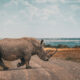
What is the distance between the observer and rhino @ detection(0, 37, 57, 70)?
15.8 metres

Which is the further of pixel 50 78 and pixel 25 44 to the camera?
pixel 25 44

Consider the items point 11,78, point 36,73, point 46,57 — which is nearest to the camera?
point 11,78

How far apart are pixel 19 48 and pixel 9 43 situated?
1.92 feet

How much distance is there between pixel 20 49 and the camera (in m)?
16.0

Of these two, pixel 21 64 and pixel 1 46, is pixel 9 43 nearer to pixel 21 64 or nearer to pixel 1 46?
pixel 1 46

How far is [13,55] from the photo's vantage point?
52.1 ft

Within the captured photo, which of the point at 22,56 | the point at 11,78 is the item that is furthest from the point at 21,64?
the point at 11,78

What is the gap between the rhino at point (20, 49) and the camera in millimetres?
15789

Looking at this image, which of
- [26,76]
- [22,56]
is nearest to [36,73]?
[26,76]

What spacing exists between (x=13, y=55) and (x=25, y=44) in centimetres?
91

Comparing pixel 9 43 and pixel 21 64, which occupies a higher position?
pixel 9 43

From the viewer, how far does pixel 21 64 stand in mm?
16594

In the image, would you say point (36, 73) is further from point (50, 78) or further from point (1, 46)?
point (1, 46)

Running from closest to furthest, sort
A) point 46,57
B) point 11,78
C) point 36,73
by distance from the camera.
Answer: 1. point 11,78
2. point 36,73
3. point 46,57
